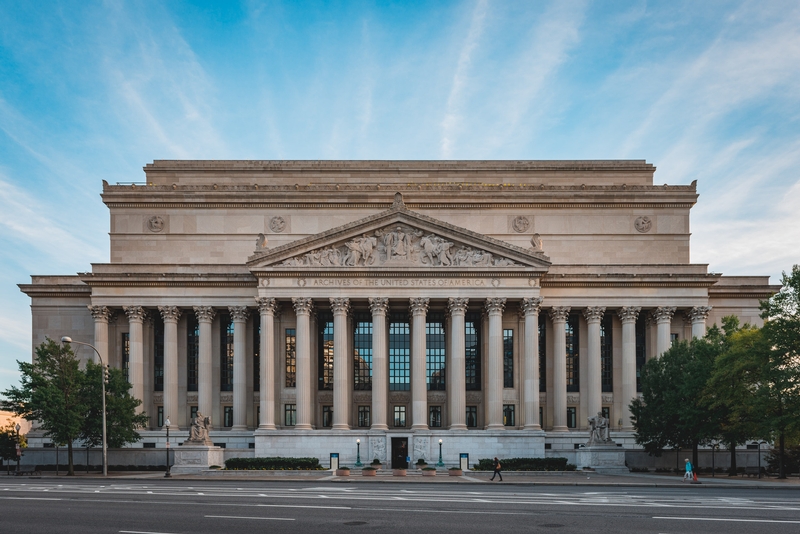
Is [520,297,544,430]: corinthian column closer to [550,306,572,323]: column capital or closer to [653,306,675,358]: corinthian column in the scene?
[550,306,572,323]: column capital

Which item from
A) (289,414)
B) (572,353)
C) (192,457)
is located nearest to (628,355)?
(572,353)

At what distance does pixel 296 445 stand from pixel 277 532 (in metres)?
42.5

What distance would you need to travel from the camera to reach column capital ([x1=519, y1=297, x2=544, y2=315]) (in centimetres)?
6675

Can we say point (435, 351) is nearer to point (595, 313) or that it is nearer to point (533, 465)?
point (595, 313)

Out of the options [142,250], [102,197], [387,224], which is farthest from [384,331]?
[102,197]

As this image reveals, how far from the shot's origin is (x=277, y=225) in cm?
7975

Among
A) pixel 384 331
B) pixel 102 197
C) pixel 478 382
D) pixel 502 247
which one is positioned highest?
pixel 102 197

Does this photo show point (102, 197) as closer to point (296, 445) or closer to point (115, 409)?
point (115, 409)

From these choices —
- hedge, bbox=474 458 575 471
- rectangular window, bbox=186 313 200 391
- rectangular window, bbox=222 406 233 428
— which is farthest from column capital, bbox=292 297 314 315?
hedge, bbox=474 458 575 471

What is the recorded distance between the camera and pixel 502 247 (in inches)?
2621

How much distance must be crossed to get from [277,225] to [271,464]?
29.1 metres

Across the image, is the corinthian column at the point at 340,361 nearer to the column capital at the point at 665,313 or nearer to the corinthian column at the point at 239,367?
the corinthian column at the point at 239,367

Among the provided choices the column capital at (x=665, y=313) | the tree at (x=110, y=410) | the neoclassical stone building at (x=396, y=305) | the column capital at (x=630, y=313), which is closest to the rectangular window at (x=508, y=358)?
the neoclassical stone building at (x=396, y=305)

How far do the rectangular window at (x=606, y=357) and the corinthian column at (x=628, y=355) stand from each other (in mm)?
2187
